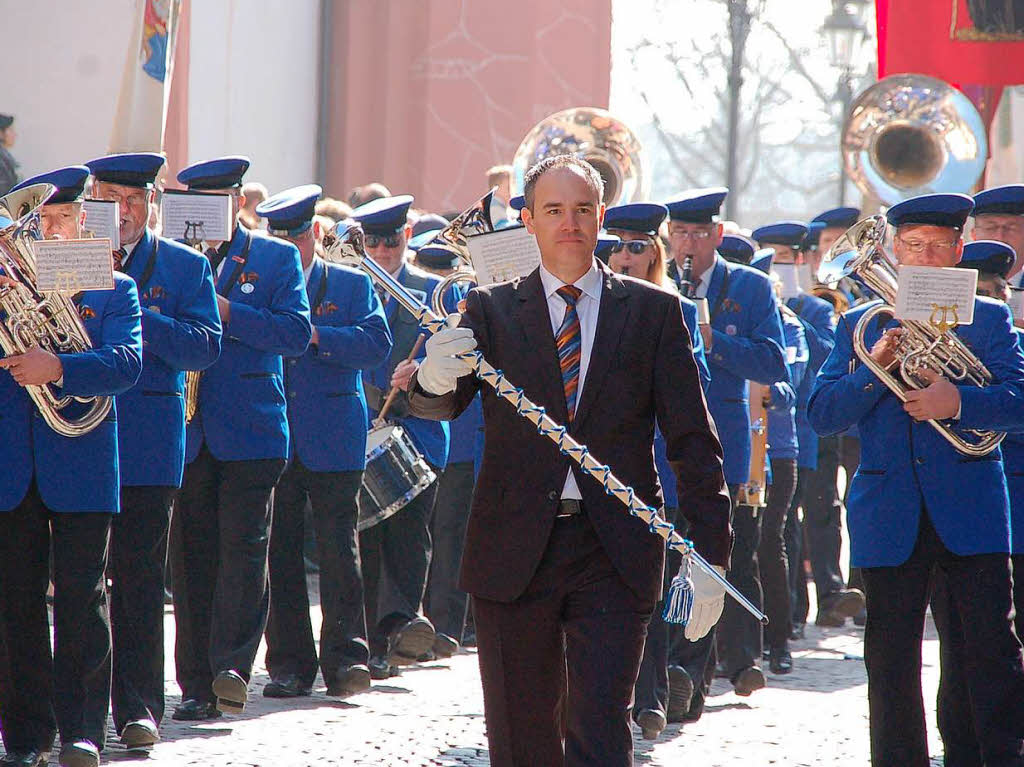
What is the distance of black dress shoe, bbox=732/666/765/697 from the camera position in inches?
369

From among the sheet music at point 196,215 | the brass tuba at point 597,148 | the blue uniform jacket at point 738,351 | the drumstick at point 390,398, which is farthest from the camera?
the brass tuba at point 597,148

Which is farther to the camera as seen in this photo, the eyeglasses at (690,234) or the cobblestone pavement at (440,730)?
the eyeglasses at (690,234)

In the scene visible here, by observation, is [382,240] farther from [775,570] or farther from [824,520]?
[824,520]

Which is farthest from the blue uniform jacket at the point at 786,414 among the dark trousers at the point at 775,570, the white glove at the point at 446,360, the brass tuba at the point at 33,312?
the white glove at the point at 446,360

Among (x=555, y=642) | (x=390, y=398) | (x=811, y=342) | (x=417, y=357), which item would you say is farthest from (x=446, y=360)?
(x=811, y=342)

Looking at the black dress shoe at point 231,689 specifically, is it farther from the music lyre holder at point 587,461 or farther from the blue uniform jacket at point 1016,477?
the music lyre holder at point 587,461

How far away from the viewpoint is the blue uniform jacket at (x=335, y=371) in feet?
29.1

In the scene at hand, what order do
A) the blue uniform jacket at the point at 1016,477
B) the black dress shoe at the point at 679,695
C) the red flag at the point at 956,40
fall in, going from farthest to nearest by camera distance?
the red flag at the point at 956,40 → the black dress shoe at the point at 679,695 → the blue uniform jacket at the point at 1016,477

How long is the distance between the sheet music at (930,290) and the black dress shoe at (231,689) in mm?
3257

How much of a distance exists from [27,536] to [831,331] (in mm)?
6034

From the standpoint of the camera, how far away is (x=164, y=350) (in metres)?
7.58

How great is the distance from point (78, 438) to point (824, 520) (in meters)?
6.39

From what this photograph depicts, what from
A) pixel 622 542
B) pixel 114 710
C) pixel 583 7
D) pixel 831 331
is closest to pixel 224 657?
pixel 114 710

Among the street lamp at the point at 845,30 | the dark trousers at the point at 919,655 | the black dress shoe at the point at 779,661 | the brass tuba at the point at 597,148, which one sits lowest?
the black dress shoe at the point at 779,661
